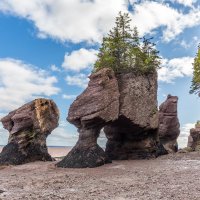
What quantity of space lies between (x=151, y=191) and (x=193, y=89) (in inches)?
1718

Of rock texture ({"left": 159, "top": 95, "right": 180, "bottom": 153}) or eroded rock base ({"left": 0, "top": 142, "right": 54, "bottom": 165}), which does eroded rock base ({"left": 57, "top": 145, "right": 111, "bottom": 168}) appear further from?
rock texture ({"left": 159, "top": 95, "right": 180, "bottom": 153})

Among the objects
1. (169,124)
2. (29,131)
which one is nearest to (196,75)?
(169,124)

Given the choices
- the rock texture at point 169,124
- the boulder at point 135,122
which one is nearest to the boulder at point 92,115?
the boulder at point 135,122

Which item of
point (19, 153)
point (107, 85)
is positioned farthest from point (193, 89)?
point (19, 153)

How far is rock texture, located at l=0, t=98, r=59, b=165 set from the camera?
45.1 meters

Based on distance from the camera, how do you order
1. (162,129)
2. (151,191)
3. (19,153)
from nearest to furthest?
1. (151,191)
2. (19,153)
3. (162,129)

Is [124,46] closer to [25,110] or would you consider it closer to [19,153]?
[25,110]

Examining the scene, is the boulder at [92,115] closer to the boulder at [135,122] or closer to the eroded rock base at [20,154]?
the boulder at [135,122]

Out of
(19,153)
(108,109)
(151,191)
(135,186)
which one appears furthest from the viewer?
(19,153)

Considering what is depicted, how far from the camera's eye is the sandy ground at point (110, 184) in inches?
830

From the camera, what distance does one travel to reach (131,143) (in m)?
45.4

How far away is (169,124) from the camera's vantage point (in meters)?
60.8

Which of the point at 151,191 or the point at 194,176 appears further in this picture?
the point at 194,176

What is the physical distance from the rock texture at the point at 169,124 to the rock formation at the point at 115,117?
14143 mm
